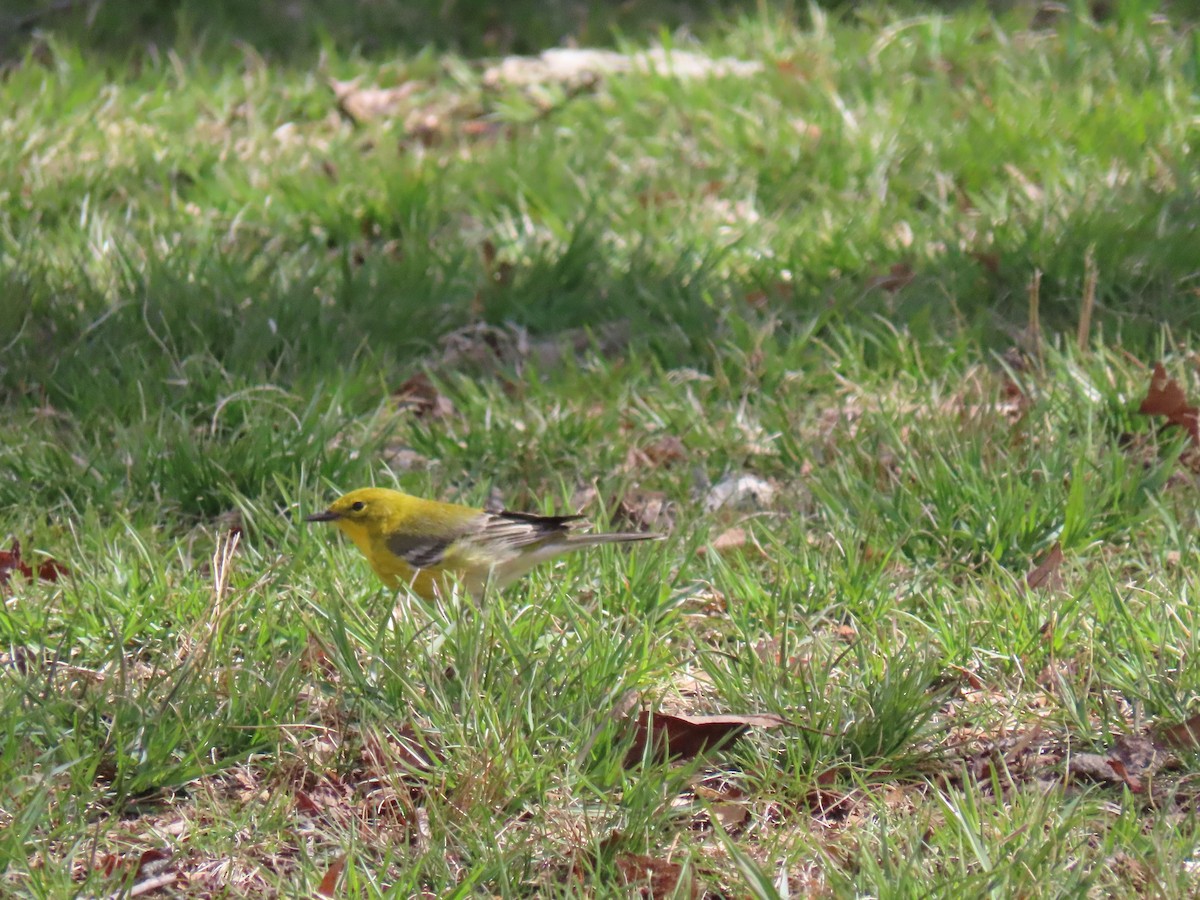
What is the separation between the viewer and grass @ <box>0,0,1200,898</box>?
3.04 meters

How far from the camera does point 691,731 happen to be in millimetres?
3273

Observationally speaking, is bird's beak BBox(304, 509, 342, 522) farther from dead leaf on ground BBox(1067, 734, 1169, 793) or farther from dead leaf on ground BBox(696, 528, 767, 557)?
dead leaf on ground BBox(1067, 734, 1169, 793)

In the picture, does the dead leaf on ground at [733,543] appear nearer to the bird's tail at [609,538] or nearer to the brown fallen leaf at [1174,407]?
the bird's tail at [609,538]

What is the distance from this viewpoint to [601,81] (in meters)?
7.89

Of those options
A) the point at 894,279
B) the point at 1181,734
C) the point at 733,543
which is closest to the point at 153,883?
the point at 733,543

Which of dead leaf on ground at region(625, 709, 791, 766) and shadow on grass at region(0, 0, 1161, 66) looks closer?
dead leaf on ground at region(625, 709, 791, 766)

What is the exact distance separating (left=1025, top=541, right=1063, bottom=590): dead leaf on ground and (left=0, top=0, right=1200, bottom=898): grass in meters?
0.06

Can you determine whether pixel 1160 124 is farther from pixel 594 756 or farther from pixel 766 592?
pixel 594 756

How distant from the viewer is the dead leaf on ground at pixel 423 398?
17.0 ft

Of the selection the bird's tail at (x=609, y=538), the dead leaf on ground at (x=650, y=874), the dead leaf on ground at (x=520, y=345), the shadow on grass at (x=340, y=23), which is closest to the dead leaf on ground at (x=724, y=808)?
the dead leaf on ground at (x=650, y=874)

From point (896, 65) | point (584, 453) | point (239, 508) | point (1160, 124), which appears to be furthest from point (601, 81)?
point (239, 508)

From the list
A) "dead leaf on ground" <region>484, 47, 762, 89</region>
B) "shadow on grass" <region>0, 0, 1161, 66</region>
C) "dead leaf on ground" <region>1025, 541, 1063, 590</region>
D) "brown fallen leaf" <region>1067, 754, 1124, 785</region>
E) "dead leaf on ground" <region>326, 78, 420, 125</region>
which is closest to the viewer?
"brown fallen leaf" <region>1067, 754, 1124, 785</region>

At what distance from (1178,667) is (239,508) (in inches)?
110

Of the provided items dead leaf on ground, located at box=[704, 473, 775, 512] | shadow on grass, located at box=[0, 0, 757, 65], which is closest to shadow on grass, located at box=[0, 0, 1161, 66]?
shadow on grass, located at box=[0, 0, 757, 65]
